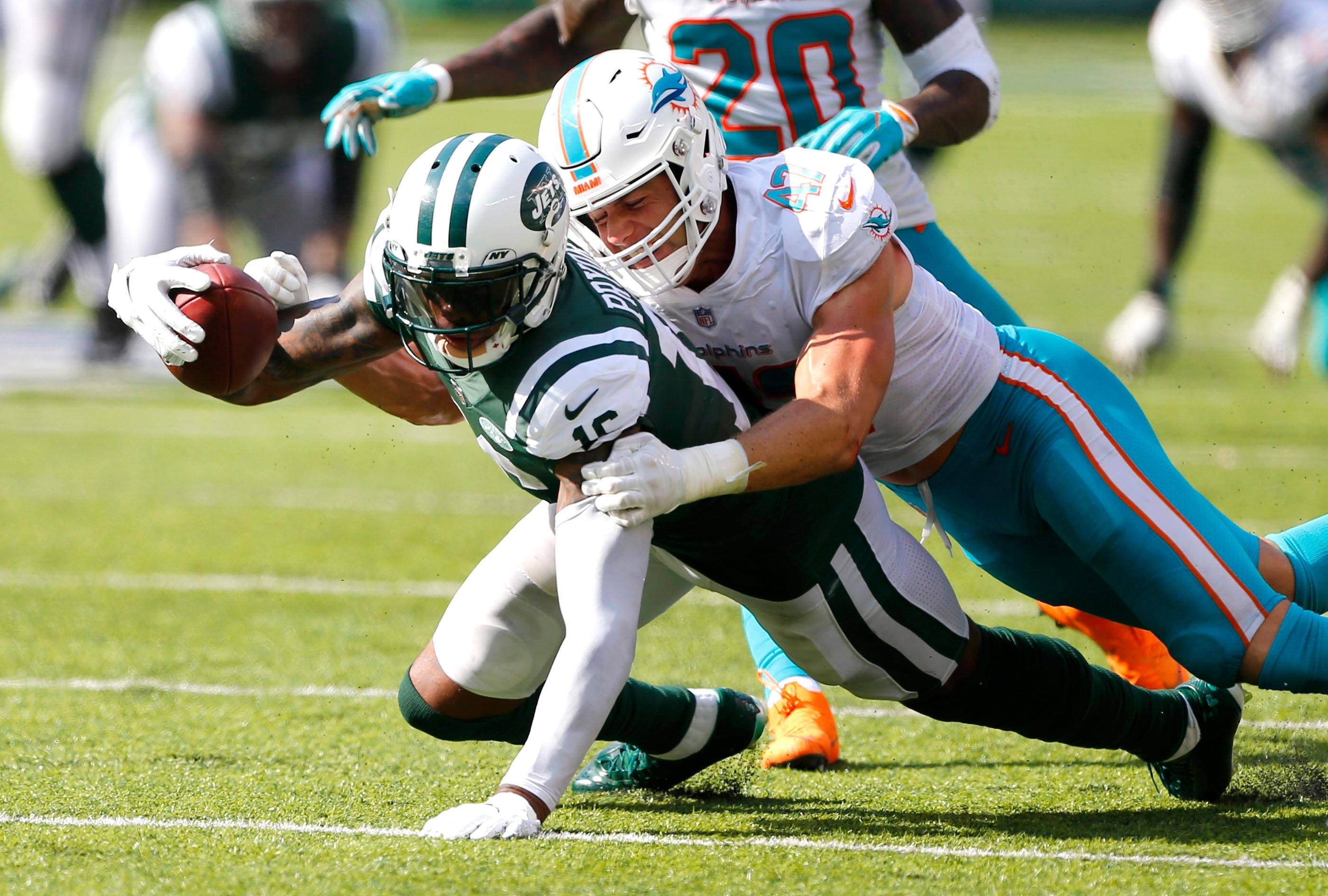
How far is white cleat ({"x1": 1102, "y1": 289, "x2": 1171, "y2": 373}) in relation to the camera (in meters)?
6.90

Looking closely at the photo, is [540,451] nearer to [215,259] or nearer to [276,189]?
[215,259]

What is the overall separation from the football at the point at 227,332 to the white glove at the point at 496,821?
86 centimetres

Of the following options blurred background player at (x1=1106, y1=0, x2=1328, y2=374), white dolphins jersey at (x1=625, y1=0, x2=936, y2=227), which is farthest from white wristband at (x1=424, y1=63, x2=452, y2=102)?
blurred background player at (x1=1106, y1=0, x2=1328, y2=374)

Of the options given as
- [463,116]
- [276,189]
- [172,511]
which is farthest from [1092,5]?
[172,511]

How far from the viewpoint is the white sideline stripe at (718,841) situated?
269 cm

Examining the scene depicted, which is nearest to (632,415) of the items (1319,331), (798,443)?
(798,443)

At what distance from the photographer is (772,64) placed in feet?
12.4

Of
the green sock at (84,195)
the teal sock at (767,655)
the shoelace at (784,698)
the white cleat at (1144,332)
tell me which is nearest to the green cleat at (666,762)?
the shoelace at (784,698)

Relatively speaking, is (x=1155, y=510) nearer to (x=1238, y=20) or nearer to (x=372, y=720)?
(x=372, y=720)

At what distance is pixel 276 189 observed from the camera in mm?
10047

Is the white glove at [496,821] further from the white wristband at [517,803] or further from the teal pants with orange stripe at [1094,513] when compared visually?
the teal pants with orange stripe at [1094,513]

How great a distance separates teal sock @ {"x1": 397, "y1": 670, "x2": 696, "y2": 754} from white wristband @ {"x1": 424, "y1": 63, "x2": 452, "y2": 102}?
4.95ft

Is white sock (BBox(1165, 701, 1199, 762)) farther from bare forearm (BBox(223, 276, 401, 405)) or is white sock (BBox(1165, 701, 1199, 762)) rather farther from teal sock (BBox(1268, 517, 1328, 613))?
bare forearm (BBox(223, 276, 401, 405))

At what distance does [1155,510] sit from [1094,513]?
11cm
